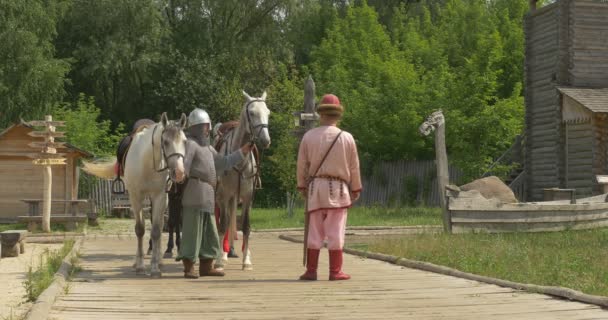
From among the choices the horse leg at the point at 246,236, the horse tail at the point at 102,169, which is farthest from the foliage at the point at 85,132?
the horse leg at the point at 246,236

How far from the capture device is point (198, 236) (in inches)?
410

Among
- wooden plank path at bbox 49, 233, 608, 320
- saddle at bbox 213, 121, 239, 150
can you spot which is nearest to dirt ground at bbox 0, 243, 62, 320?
wooden plank path at bbox 49, 233, 608, 320

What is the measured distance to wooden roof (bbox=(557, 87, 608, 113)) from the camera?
26.0m

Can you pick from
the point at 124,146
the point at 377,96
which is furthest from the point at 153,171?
the point at 377,96

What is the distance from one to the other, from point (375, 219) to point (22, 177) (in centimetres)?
1213

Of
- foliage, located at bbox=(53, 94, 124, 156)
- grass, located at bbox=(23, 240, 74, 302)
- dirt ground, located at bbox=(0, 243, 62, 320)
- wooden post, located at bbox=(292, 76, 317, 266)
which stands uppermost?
foliage, located at bbox=(53, 94, 124, 156)

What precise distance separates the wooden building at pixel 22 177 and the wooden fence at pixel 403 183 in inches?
455

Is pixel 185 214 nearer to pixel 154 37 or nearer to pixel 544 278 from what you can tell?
pixel 544 278

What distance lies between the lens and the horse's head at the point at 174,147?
10033 mm

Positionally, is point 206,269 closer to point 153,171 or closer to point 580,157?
point 153,171

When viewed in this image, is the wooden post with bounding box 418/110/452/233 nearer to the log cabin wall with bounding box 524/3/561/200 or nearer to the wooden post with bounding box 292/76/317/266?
the wooden post with bounding box 292/76/317/266

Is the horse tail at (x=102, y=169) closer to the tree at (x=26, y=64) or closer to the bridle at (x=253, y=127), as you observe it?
the bridle at (x=253, y=127)

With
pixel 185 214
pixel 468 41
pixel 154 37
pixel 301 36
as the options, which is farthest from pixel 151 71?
pixel 185 214

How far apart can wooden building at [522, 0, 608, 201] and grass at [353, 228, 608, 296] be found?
34.3 feet
